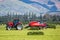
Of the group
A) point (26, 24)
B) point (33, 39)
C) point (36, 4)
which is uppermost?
point (36, 4)

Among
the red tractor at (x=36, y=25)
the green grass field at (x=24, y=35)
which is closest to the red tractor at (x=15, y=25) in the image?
the green grass field at (x=24, y=35)

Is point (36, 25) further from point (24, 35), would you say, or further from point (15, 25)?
point (15, 25)

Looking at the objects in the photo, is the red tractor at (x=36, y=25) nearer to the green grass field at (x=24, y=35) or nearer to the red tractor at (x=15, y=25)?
the green grass field at (x=24, y=35)

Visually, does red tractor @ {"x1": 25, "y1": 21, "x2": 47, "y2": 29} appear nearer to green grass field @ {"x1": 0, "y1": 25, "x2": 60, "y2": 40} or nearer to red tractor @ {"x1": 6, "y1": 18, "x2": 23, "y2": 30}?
green grass field @ {"x1": 0, "y1": 25, "x2": 60, "y2": 40}

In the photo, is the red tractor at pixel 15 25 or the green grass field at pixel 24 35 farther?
the red tractor at pixel 15 25

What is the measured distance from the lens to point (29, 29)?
5809 millimetres

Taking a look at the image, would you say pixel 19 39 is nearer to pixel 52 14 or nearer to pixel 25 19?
pixel 25 19

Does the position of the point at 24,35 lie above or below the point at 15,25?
below

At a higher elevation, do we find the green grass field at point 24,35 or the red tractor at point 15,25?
the red tractor at point 15,25

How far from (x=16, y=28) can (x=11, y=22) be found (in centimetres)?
22

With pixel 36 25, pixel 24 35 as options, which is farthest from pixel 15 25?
pixel 36 25

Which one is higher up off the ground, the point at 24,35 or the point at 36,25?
the point at 36,25

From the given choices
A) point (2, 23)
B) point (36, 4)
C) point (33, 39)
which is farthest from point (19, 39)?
point (36, 4)

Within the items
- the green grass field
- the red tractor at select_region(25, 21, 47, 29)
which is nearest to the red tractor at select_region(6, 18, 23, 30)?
the green grass field
